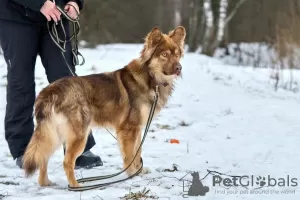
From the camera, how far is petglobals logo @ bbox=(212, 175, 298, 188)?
12.5 feet

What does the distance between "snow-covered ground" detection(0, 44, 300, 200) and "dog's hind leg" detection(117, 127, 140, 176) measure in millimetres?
170

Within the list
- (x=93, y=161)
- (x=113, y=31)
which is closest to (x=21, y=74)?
(x=93, y=161)

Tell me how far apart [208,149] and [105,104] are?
1551mm

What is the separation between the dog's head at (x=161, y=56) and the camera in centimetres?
438

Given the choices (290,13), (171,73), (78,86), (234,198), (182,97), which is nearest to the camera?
(234,198)

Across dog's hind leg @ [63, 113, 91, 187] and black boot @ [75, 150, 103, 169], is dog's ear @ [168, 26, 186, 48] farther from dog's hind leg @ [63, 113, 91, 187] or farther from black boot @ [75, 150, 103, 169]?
black boot @ [75, 150, 103, 169]

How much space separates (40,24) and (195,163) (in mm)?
2092

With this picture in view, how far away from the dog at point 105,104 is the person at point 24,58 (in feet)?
1.58

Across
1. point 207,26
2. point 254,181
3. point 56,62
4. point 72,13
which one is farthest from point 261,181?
point 207,26

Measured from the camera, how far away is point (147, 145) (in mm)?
5461

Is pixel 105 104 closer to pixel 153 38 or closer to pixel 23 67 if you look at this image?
pixel 153 38

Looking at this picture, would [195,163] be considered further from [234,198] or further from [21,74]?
[21,74]

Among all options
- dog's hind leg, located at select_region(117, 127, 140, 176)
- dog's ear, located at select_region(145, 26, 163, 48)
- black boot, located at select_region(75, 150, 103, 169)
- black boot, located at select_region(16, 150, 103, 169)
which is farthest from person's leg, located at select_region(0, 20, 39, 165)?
dog's ear, located at select_region(145, 26, 163, 48)

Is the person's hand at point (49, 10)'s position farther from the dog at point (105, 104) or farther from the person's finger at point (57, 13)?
the dog at point (105, 104)
